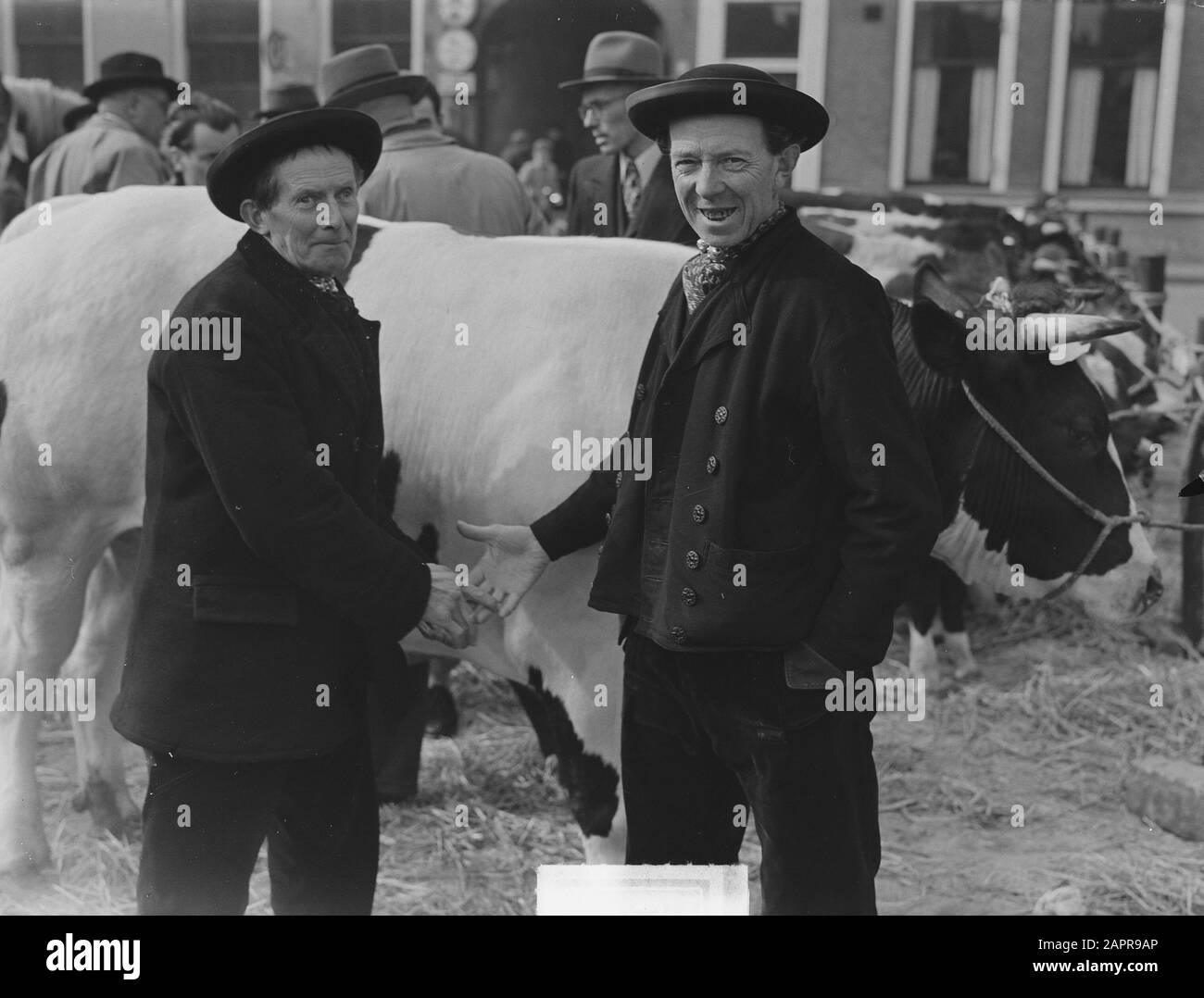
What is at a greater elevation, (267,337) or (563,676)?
(267,337)

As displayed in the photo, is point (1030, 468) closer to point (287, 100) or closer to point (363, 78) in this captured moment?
point (363, 78)

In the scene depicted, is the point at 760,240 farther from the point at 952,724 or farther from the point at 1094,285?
the point at 1094,285

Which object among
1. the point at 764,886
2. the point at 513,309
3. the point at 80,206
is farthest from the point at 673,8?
the point at 764,886

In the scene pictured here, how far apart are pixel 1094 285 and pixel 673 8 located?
3.13 meters

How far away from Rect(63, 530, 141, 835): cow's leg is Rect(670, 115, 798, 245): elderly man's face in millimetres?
2186

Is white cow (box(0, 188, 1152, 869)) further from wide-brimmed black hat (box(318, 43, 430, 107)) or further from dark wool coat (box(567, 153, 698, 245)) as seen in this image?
wide-brimmed black hat (box(318, 43, 430, 107))

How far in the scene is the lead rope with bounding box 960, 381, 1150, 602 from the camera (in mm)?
3125

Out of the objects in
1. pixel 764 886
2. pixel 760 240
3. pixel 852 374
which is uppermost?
pixel 760 240

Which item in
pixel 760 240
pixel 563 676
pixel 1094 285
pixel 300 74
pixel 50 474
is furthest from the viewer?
pixel 1094 285

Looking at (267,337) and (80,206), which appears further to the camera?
(80,206)

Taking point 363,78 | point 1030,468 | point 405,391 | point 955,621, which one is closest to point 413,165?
point 363,78

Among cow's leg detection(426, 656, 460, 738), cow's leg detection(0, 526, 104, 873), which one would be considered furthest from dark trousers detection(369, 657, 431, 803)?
cow's leg detection(0, 526, 104, 873)

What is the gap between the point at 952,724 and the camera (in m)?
4.89

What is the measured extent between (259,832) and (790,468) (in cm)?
120
